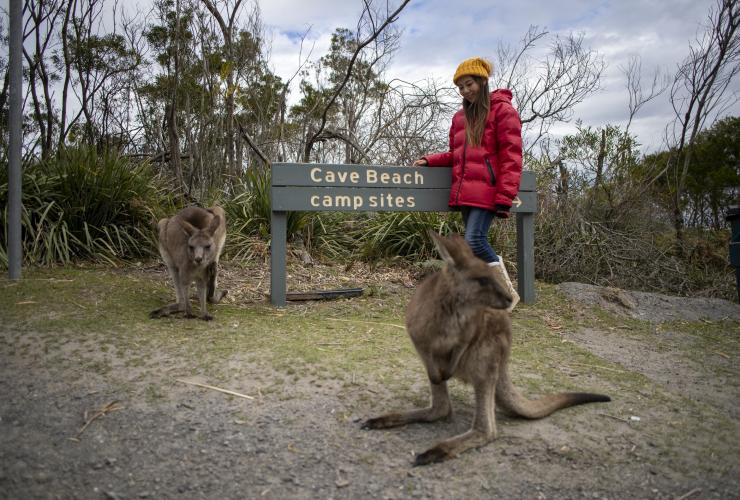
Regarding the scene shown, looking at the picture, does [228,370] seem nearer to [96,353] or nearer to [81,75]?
[96,353]

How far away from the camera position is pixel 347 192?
5.26m

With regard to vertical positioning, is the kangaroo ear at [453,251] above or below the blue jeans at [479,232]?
below

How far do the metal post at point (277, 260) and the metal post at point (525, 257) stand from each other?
8.53 feet

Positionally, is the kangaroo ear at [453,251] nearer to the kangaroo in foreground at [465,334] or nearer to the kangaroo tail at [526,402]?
the kangaroo in foreground at [465,334]

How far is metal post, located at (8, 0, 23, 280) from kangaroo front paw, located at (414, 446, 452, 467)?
14.5ft

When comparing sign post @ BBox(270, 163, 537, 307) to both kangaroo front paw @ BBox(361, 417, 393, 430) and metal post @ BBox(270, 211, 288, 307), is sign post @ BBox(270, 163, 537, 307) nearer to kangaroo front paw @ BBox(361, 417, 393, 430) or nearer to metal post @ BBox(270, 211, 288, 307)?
metal post @ BBox(270, 211, 288, 307)

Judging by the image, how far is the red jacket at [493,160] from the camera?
4.42 m

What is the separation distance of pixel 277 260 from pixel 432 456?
3270 mm

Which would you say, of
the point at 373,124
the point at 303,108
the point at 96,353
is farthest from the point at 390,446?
the point at 303,108

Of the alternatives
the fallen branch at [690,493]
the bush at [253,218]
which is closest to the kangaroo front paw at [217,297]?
the bush at [253,218]

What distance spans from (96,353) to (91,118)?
947 cm

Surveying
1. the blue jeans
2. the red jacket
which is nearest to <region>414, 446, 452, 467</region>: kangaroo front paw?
the blue jeans

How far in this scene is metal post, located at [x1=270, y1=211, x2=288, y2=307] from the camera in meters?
5.15

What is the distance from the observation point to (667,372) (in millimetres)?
3730
